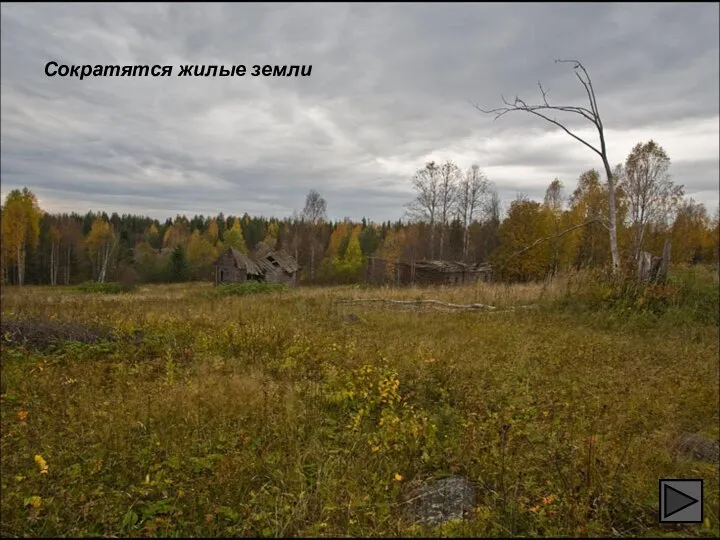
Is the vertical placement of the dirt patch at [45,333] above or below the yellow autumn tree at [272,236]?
below

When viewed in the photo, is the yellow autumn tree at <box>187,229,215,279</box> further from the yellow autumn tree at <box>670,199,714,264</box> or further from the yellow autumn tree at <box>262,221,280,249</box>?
the yellow autumn tree at <box>670,199,714,264</box>

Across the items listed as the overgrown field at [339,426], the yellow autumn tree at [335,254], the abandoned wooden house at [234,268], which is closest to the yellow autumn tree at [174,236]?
the abandoned wooden house at [234,268]

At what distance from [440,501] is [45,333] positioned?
23.3 ft

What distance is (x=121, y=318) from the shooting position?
824 centimetres

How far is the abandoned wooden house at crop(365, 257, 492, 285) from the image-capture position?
2749cm

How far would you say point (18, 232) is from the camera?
1769 cm

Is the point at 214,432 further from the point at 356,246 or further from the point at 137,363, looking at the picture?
the point at 356,246

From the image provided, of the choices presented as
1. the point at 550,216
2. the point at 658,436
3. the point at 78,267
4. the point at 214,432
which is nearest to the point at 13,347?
the point at 214,432

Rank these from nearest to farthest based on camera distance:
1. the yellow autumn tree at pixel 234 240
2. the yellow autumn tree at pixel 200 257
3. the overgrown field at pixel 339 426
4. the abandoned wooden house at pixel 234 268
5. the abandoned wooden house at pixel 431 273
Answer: the overgrown field at pixel 339 426 → the abandoned wooden house at pixel 431 273 → the abandoned wooden house at pixel 234 268 → the yellow autumn tree at pixel 200 257 → the yellow autumn tree at pixel 234 240

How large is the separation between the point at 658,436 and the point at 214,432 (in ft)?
14.3

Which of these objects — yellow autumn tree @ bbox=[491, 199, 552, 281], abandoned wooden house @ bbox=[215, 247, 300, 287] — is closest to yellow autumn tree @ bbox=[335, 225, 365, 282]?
abandoned wooden house @ bbox=[215, 247, 300, 287]

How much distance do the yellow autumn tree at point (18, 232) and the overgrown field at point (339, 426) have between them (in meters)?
11.1

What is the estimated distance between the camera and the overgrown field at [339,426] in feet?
8.80

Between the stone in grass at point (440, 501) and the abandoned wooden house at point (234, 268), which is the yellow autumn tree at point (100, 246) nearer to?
the abandoned wooden house at point (234, 268)
